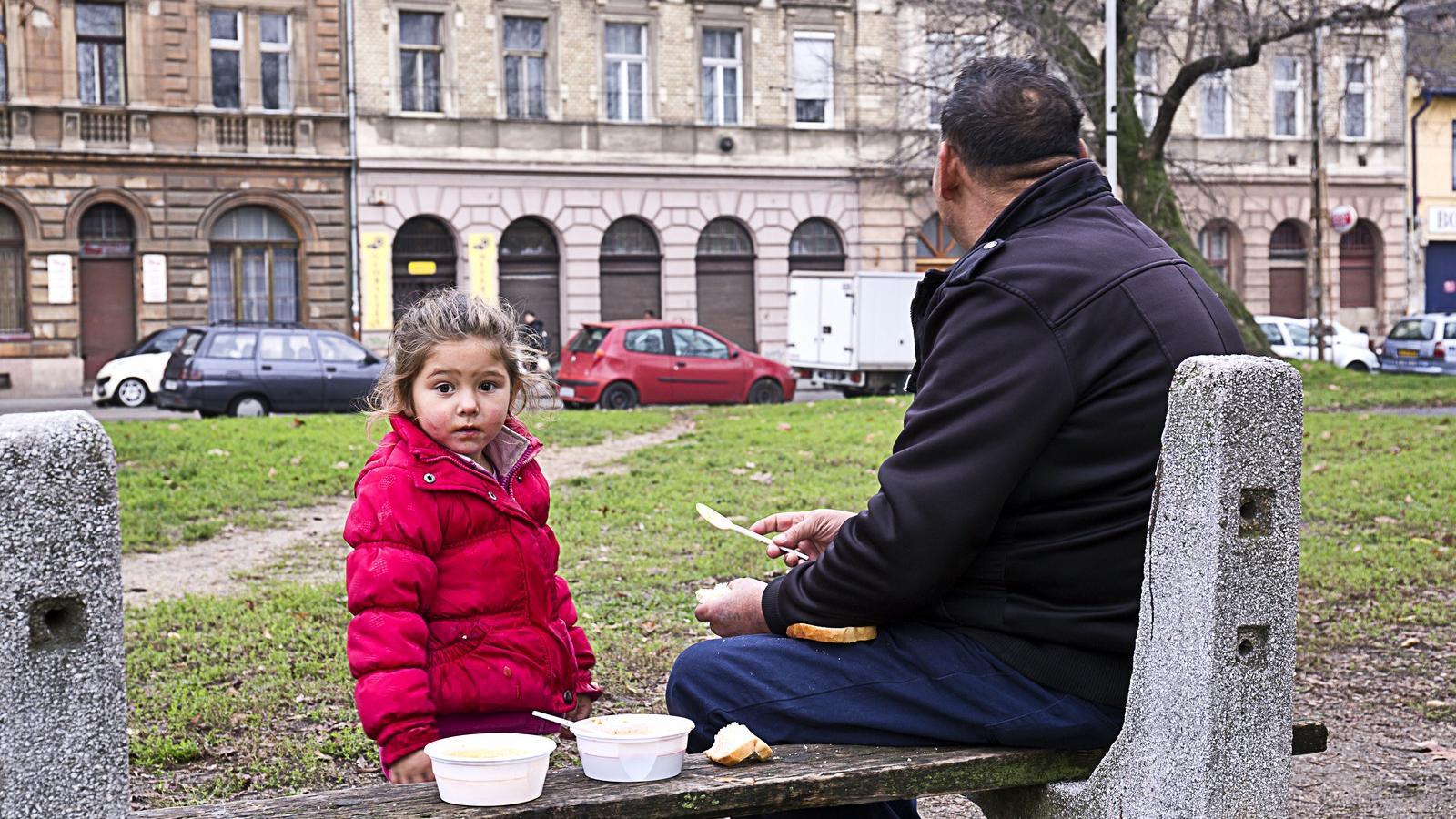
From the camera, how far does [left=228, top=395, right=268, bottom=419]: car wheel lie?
2261cm

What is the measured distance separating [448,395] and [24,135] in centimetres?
3023

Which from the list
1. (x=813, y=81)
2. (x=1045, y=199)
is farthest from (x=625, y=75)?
(x=1045, y=199)

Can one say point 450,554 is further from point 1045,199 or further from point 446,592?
point 1045,199

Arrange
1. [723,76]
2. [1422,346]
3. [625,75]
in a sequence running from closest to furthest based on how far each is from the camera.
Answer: [1422,346] → [625,75] → [723,76]

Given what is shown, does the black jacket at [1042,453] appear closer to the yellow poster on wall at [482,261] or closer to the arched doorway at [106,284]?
the arched doorway at [106,284]

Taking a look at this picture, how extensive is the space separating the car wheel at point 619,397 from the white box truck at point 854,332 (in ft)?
17.7

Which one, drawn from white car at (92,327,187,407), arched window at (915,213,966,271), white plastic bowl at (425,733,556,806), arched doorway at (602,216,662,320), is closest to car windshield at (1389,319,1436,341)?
arched window at (915,213,966,271)

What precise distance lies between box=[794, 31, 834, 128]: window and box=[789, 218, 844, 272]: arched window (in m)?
2.31

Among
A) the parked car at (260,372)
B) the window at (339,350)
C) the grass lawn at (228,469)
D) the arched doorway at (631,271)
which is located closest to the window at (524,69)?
the arched doorway at (631,271)

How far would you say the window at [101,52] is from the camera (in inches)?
1240

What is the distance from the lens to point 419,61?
112ft

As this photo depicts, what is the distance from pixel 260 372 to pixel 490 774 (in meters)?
21.1

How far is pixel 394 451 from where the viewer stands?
3.61 metres

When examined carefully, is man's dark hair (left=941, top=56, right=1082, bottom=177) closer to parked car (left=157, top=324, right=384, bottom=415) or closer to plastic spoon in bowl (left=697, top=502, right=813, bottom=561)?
plastic spoon in bowl (left=697, top=502, right=813, bottom=561)
